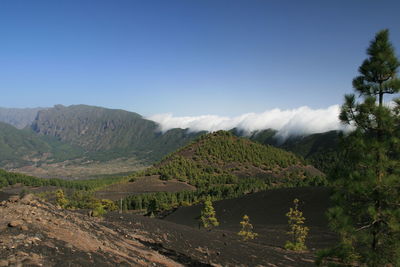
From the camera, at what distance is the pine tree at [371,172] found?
38.9 feet

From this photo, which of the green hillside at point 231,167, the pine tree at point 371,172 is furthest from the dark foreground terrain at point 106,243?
the green hillside at point 231,167

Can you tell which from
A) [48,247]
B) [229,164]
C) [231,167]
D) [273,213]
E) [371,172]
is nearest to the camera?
[48,247]

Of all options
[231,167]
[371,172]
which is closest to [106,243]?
[371,172]

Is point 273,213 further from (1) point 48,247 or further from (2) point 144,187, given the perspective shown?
(2) point 144,187

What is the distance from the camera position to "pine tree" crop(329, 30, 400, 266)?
11852 mm

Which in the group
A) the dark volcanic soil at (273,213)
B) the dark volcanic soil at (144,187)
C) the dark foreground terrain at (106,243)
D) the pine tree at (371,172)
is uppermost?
the pine tree at (371,172)

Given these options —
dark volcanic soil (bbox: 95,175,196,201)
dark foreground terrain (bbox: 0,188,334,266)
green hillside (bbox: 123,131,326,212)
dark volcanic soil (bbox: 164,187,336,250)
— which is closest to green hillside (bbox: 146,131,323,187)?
green hillside (bbox: 123,131,326,212)

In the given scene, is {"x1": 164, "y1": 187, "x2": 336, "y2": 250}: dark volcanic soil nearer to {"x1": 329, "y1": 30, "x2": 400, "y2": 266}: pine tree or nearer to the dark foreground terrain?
the dark foreground terrain

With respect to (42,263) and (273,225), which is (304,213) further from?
(42,263)

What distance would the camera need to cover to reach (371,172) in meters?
12.1

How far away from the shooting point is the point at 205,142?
197125 mm

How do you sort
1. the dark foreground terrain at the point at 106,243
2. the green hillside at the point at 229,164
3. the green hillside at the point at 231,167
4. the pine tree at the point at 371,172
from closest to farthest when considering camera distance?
the dark foreground terrain at the point at 106,243 < the pine tree at the point at 371,172 < the green hillside at the point at 231,167 < the green hillside at the point at 229,164

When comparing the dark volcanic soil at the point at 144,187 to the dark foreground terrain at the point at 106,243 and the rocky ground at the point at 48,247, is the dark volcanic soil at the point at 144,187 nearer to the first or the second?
the dark foreground terrain at the point at 106,243

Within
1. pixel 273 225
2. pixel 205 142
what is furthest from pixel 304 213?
pixel 205 142
